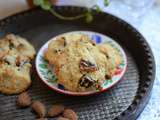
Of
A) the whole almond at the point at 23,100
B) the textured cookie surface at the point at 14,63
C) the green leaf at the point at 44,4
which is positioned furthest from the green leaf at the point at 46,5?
the whole almond at the point at 23,100

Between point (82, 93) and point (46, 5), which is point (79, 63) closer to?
point (82, 93)

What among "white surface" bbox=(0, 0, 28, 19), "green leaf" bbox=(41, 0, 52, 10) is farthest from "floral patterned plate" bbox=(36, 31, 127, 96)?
"white surface" bbox=(0, 0, 28, 19)

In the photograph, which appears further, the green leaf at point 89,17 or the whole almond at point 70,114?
the green leaf at point 89,17

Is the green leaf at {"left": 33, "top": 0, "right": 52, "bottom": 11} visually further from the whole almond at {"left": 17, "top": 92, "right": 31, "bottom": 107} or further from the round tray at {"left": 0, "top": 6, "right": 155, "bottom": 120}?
the whole almond at {"left": 17, "top": 92, "right": 31, "bottom": 107}

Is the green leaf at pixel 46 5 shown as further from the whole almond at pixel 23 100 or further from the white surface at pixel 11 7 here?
the whole almond at pixel 23 100

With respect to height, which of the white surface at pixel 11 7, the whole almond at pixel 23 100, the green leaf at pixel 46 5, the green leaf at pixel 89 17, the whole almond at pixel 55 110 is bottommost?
the whole almond at pixel 55 110

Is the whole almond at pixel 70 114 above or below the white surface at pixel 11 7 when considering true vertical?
below

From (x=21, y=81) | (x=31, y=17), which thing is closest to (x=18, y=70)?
(x=21, y=81)
